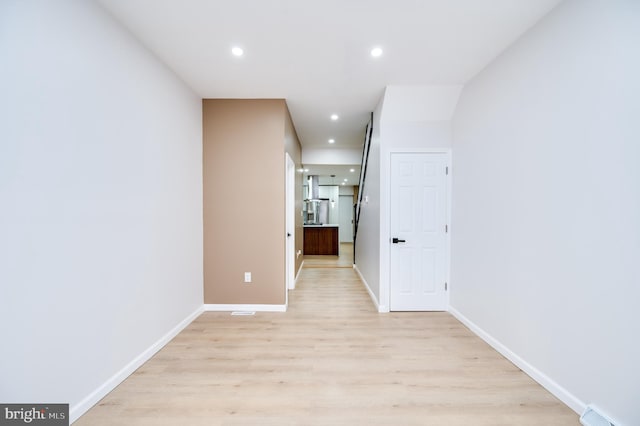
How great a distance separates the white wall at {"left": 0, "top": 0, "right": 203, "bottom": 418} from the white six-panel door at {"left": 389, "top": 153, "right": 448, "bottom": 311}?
2.69 metres

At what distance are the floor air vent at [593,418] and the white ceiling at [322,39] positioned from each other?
2683 millimetres

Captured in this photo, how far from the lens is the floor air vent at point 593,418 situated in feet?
4.89

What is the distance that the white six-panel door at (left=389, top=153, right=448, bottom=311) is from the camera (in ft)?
11.1

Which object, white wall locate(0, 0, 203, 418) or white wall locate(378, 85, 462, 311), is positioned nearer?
white wall locate(0, 0, 203, 418)

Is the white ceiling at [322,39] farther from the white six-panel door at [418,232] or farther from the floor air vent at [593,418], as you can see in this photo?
the floor air vent at [593,418]

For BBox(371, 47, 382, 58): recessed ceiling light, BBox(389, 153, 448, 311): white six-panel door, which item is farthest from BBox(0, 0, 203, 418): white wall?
BBox(389, 153, 448, 311): white six-panel door

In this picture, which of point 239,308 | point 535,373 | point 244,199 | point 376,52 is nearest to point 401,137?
point 376,52

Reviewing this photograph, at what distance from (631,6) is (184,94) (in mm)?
3600

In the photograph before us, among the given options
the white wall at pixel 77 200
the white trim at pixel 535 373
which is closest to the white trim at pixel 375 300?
the white trim at pixel 535 373

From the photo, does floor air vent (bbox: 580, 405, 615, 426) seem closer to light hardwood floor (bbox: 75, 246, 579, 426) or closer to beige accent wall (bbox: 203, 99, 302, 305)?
light hardwood floor (bbox: 75, 246, 579, 426)

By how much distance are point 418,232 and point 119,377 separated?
3336 mm

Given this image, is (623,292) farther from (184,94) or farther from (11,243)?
(184,94)

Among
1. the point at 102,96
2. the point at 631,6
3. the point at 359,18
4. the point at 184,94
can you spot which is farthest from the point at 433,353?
the point at 184,94

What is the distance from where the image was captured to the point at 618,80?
1485 mm
